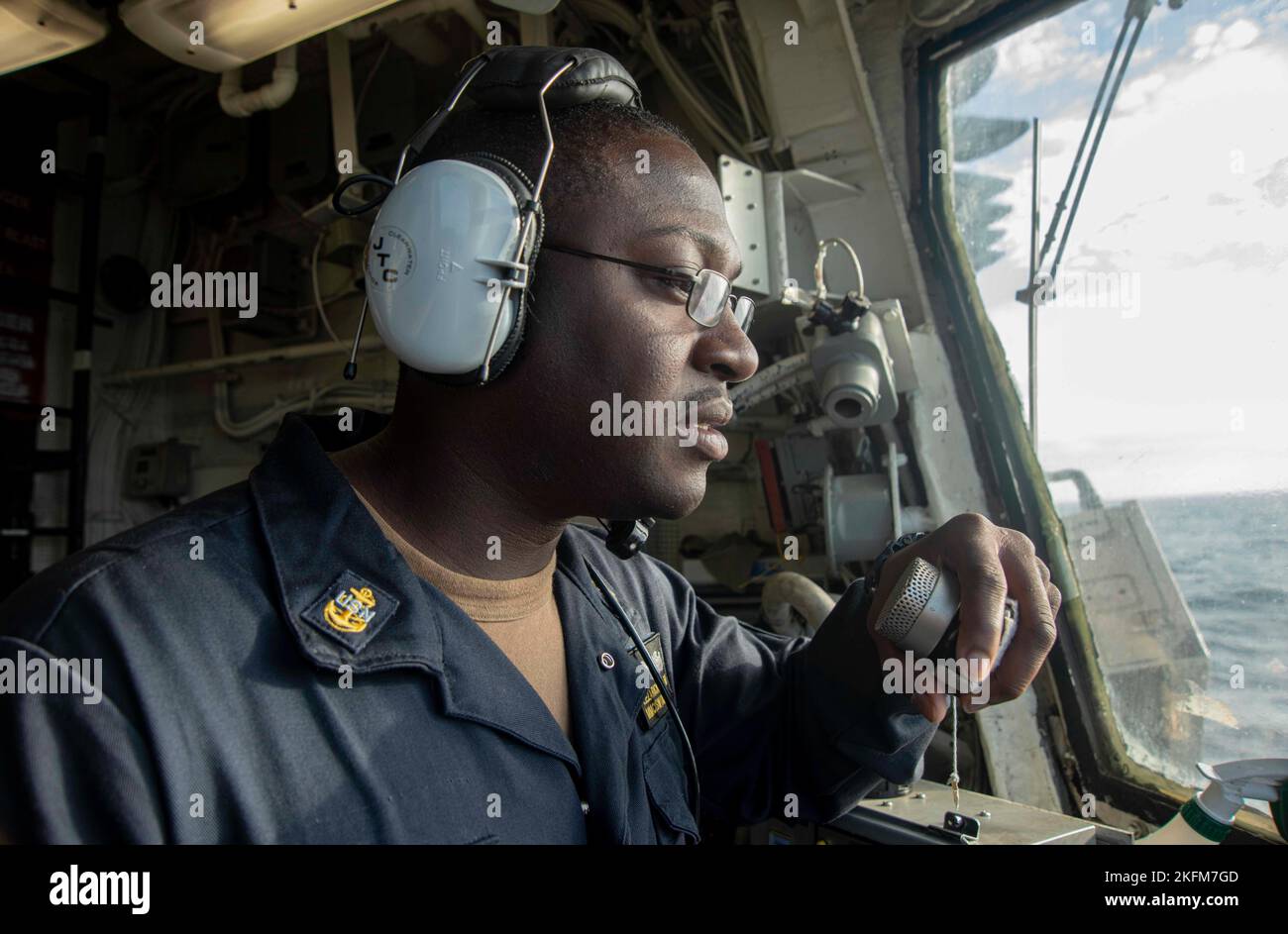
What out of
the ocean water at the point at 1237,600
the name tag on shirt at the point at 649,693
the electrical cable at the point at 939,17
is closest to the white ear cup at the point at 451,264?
the name tag on shirt at the point at 649,693

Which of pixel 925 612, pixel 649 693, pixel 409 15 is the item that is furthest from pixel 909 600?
pixel 409 15

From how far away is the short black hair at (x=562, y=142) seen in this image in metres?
1.08

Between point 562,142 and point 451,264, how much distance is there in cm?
27

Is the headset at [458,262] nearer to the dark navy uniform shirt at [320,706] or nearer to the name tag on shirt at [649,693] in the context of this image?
the dark navy uniform shirt at [320,706]

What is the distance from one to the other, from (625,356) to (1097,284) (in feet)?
4.42

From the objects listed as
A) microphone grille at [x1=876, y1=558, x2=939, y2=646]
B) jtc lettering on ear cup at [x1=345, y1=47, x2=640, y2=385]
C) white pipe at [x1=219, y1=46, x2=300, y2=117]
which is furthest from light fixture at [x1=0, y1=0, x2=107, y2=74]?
microphone grille at [x1=876, y1=558, x2=939, y2=646]

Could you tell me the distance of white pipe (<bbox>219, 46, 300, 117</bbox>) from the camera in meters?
3.10

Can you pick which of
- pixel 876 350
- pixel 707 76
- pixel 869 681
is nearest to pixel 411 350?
pixel 869 681

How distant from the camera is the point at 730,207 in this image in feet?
7.31

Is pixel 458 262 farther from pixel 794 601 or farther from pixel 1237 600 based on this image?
pixel 1237 600

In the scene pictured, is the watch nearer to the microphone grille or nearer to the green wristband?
the microphone grille

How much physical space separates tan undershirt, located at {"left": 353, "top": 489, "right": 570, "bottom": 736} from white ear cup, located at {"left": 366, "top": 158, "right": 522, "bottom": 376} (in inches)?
9.2

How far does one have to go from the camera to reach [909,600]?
1.00 meters
